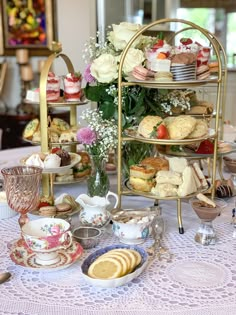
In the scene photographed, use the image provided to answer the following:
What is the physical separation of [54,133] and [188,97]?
1.76 ft

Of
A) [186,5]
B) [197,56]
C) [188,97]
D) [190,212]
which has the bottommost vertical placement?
[190,212]

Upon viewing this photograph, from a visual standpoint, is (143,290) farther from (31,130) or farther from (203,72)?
(31,130)

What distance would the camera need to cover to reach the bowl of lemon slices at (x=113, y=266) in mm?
1044

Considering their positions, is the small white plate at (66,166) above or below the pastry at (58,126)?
below

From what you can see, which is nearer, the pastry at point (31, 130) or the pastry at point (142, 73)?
the pastry at point (142, 73)

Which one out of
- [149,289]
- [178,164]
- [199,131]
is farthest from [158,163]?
[149,289]

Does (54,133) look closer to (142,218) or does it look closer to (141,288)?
(142,218)

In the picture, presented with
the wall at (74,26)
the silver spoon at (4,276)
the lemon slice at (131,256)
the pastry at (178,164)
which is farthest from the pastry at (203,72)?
the wall at (74,26)

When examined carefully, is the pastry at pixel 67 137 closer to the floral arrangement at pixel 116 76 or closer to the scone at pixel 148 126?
the floral arrangement at pixel 116 76

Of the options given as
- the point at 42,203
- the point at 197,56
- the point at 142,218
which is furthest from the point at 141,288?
the point at 197,56

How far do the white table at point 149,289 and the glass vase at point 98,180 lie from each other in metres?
0.27

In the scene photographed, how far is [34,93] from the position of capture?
1765 mm

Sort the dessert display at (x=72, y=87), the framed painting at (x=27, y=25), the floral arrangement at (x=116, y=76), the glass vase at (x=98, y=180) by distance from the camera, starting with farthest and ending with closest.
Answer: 1. the framed painting at (x=27, y=25)
2. the dessert display at (x=72, y=87)
3. the glass vase at (x=98, y=180)
4. the floral arrangement at (x=116, y=76)

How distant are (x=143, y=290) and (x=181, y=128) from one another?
1.70 ft
